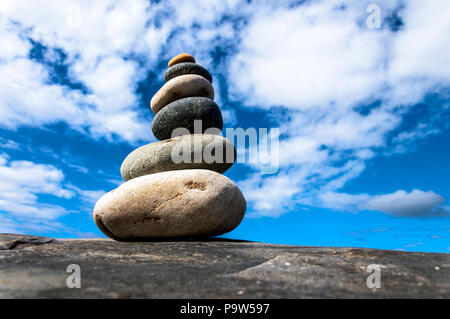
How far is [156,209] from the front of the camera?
7.21m

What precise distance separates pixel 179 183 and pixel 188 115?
2.51 metres

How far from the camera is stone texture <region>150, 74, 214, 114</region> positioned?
9.84 meters

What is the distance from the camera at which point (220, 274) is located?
12.3 ft

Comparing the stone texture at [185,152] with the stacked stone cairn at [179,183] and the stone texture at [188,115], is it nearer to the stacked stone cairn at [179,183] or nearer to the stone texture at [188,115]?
the stacked stone cairn at [179,183]

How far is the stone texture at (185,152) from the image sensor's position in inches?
331

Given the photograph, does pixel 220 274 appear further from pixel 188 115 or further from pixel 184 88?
pixel 184 88

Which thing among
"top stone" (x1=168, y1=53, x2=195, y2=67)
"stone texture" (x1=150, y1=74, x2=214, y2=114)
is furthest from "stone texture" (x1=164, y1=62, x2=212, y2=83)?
"top stone" (x1=168, y1=53, x2=195, y2=67)

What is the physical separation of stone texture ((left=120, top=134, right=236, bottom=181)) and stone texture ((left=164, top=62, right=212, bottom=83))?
8.94 feet

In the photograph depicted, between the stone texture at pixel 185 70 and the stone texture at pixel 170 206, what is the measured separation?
166 inches

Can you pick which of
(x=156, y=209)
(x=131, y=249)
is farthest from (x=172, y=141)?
(x=131, y=249)

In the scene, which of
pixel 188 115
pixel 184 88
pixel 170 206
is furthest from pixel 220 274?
pixel 184 88

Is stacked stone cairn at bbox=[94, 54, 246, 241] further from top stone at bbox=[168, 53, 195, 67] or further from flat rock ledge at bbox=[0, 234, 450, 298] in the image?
flat rock ledge at bbox=[0, 234, 450, 298]

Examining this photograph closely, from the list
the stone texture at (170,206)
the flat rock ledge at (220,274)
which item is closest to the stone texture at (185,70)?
the stone texture at (170,206)
